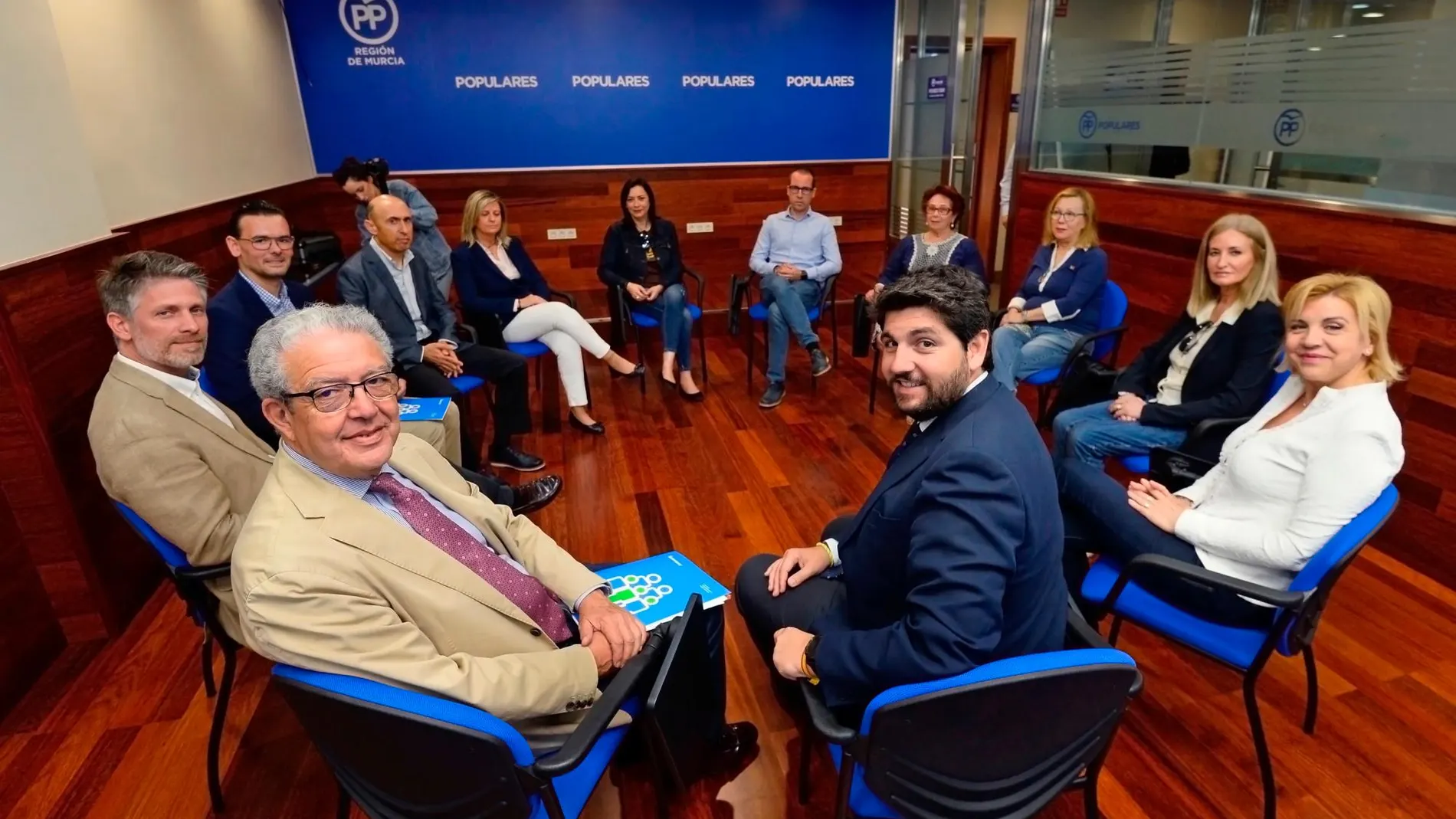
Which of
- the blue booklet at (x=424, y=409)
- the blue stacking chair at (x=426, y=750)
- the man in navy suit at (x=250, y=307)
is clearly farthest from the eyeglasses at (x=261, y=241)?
the blue stacking chair at (x=426, y=750)

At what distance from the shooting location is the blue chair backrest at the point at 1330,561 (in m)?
1.53

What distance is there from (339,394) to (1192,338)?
2.96 m

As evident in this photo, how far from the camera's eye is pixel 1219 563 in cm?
186

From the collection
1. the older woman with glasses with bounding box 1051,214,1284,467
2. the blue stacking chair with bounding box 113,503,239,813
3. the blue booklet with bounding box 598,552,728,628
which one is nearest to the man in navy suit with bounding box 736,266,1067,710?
the blue booklet with bounding box 598,552,728,628

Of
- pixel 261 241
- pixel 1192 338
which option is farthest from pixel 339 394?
pixel 1192 338

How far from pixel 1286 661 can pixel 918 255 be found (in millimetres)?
2747

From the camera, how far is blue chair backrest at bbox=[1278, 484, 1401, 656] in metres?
1.53

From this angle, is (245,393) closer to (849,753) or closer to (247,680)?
(247,680)

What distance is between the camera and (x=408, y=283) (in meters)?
3.67

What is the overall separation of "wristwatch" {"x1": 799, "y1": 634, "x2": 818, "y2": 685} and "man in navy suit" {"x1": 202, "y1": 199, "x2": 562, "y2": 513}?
1557 mm

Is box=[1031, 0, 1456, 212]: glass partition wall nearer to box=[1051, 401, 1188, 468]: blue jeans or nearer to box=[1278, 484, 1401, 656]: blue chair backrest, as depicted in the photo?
box=[1051, 401, 1188, 468]: blue jeans

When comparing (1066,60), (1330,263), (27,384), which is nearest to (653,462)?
(27,384)

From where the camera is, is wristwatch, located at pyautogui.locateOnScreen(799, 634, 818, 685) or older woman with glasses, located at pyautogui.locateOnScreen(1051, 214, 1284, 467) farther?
older woman with glasses, located at pyautogui.locateOnScreen(1051, 214, 1284, 467)

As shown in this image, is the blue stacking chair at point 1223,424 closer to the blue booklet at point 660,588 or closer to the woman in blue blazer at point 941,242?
the blue booklet at point 660,588
